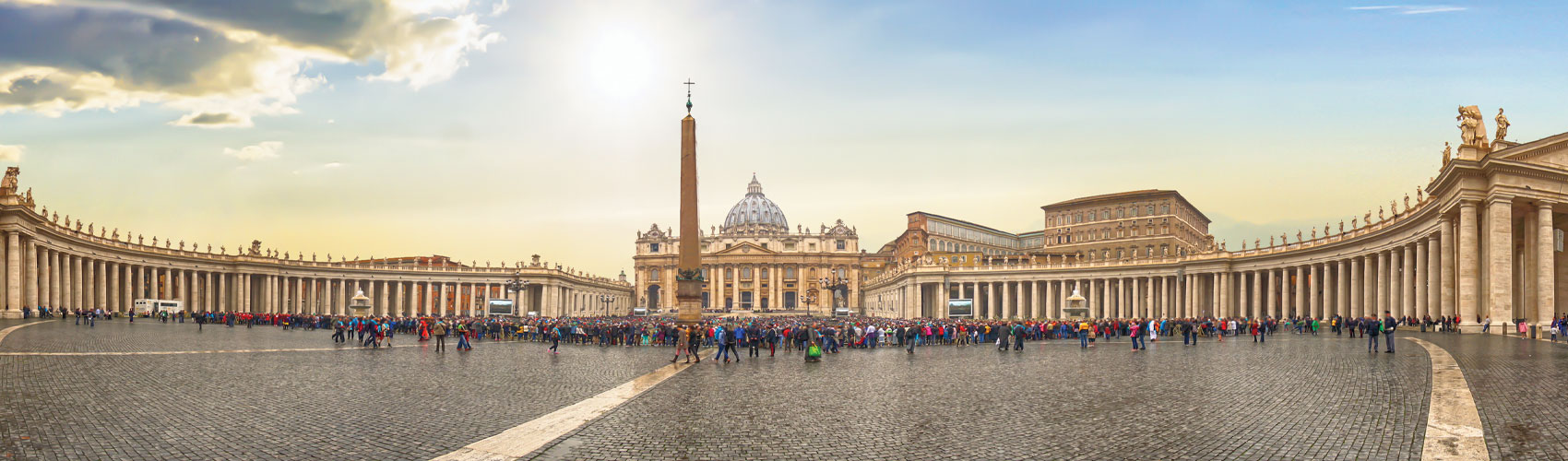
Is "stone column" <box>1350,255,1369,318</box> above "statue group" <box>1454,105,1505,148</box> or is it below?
below

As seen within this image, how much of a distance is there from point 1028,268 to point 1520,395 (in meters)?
72.1

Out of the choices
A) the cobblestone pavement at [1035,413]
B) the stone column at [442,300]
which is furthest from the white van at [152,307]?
the cobblestone pavement at [1035,413]

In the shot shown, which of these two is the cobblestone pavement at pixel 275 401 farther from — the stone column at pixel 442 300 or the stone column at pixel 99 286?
the stone column at pixel 442 300

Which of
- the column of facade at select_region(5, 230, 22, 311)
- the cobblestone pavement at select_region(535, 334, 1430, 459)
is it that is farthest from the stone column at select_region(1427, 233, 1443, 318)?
the column of facade at select_region(5, 230, 22, 311)

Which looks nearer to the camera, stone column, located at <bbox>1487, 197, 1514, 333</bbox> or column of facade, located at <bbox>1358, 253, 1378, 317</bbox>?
stone column, located at <bbox>1487, 197, 1514, 333</bbox>

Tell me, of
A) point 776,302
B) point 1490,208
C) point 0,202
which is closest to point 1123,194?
point 776,302

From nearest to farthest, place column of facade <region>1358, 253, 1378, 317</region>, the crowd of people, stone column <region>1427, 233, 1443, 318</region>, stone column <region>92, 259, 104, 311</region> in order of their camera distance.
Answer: the crowd of people → stone column <region>1427, 233, 1443, 318</region> → column of facade <region>1358, 253, 1378, 317</region> → stone column <region>92, 259, 104, 311</region>

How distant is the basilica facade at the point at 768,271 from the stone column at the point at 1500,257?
347 feet

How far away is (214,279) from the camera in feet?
267

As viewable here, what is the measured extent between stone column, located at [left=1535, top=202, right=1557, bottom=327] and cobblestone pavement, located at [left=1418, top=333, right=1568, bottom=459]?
9562 mm

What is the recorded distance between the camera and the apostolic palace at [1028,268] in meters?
34.4

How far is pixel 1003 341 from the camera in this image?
29938 mm

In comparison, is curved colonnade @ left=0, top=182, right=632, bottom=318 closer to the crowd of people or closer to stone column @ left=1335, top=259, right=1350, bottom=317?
the crowd of people

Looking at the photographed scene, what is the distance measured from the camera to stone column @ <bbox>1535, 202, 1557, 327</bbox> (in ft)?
108
